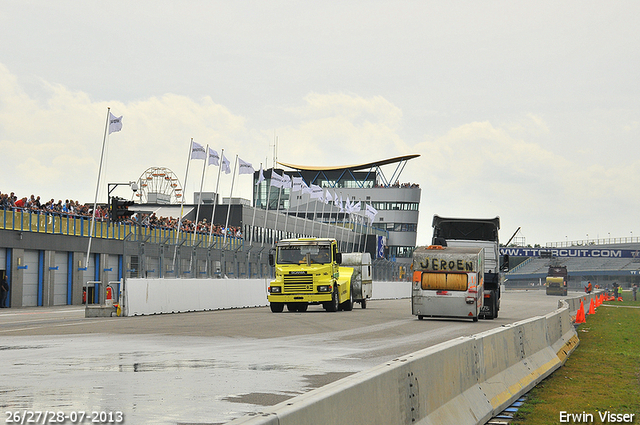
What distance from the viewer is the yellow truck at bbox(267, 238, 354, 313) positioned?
1282 inches

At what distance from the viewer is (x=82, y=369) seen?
12.4m

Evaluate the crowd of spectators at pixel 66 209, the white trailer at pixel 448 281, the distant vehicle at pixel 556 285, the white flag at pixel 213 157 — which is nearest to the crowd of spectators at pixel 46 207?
the crowd of spectators at pixel 66 209

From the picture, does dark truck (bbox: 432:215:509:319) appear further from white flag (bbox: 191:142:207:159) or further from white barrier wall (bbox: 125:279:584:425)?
white flag (bbox: 191:142:207:159)

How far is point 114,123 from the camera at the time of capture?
4384 cm

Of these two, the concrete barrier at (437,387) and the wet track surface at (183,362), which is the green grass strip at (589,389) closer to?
the concrete barrier at (437,387)

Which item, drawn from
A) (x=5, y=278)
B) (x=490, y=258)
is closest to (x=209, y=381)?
(x=490, y=258)

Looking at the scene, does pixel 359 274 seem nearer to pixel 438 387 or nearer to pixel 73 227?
pixel 73 227

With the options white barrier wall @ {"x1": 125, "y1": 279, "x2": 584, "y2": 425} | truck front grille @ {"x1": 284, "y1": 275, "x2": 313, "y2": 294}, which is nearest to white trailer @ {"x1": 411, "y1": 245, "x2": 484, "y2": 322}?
truck front grille @ {"x1": 284, "y1": 275, "x2": 313, "y2": 294}

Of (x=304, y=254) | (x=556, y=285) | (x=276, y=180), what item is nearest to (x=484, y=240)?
(x=304, y=254)

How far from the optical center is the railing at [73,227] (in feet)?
132

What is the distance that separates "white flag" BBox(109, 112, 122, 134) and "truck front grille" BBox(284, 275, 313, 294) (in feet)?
52.6

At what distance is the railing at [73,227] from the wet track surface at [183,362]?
14.6 meters

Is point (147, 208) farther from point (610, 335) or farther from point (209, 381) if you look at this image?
point (209, 381)

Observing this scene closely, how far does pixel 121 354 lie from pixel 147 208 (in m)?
73.0
